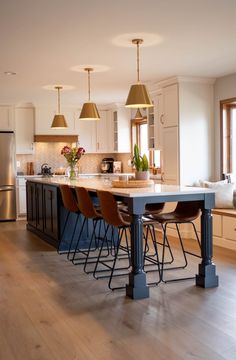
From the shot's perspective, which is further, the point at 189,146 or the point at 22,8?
the point at 189,146

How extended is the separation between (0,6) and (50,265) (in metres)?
2.85

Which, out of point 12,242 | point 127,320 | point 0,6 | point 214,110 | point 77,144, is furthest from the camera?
point 77,144

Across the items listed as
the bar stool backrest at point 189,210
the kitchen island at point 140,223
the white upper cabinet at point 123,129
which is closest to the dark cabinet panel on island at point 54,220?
the kitchen island at point 140,223

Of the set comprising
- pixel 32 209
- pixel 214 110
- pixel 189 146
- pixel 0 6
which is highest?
pixel 0 6

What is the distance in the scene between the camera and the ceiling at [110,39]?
3.65m

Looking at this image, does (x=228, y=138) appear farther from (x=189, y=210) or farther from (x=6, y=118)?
(x=6, y=118)

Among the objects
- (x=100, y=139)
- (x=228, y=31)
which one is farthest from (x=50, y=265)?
(x=100, y=139)

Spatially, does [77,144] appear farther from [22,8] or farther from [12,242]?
[22,8]

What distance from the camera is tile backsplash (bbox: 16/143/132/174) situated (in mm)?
9531

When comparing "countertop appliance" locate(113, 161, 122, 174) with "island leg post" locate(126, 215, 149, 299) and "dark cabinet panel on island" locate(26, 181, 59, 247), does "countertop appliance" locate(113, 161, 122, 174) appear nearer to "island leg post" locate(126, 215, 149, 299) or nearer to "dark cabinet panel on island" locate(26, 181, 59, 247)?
"dark cabinet panel on island" locate(26, 181, 59, 247)

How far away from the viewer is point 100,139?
32.8 ft

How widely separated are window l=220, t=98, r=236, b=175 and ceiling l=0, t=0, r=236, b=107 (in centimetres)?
61

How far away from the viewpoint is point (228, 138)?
695 cm

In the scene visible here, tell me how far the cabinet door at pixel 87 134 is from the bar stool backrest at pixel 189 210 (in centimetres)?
539
